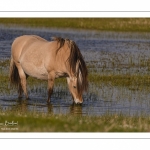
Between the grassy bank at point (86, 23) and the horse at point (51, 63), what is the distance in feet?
37.3

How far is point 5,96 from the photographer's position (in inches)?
655

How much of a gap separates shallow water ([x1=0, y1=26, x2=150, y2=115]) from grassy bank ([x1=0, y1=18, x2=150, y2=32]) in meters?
0.38

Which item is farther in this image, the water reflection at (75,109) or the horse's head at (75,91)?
the horse's head at (75,91)

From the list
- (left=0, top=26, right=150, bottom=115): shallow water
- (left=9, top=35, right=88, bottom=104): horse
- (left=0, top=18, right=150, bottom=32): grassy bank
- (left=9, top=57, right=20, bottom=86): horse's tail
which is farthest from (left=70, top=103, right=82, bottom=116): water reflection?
(left=0, top=18, right=150, bottom=32): grassy bank

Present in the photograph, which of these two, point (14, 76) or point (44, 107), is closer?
point (44, 107)

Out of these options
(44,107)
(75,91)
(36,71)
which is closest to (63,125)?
(44,107)

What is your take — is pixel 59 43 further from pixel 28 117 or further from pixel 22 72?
pixel 28 117

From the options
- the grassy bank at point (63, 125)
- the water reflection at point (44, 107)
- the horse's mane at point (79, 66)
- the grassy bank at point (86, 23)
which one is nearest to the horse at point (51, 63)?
the horse's mane at point (79, 66)

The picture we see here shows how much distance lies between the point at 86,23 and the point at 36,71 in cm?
1646

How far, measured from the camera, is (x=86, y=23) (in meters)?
32.5

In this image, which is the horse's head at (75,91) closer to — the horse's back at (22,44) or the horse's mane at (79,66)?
the horse's mane at (79,66)

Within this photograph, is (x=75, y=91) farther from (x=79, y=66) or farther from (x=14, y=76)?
(x=14, y=76)

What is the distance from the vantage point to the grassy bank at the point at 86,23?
2930cm

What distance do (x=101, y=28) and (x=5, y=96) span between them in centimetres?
1545
